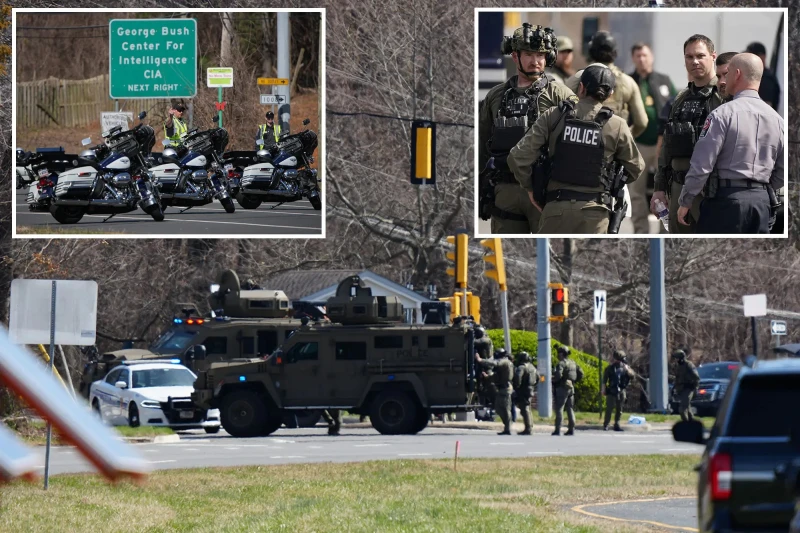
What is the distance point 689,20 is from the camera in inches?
1026

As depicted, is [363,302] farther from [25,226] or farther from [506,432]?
[25,226]

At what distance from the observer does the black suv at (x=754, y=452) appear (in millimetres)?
6242

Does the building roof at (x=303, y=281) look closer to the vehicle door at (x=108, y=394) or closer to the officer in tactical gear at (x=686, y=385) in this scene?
the vehicle door at (x=108, y=394)

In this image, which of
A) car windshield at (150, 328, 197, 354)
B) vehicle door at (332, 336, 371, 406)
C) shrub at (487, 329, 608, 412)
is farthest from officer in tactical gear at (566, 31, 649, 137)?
shrub at (487, 329, 608, 412)

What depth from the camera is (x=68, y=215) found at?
2886 centimetres

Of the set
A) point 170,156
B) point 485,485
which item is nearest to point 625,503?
point 485,485

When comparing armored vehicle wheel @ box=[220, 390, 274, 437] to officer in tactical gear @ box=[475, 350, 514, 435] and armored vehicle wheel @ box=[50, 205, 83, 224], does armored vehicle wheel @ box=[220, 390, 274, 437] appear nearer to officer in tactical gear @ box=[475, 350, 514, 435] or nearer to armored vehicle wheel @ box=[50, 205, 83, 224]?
officer in tactical gear @ box=[475, 350, 514, 435]

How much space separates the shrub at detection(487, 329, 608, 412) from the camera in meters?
32.2

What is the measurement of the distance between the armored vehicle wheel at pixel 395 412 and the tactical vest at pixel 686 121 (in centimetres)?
560

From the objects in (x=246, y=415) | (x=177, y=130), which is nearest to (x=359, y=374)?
(x=246, y=415)

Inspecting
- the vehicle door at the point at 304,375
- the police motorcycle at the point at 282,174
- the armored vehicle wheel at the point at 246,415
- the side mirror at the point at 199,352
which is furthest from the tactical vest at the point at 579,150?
the police motorcycle at the point at 282,174

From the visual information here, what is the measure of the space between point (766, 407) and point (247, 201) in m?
23.5

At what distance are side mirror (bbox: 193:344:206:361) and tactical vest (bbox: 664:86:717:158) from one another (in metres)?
8.68

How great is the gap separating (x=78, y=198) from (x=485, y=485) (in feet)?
53.7
